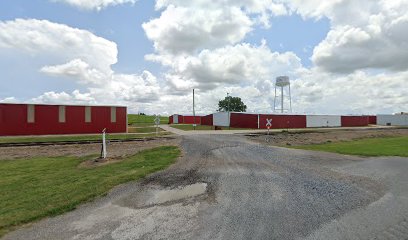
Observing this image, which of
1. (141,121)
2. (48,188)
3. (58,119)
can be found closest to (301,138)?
(48,188)

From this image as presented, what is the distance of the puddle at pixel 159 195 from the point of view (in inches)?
283

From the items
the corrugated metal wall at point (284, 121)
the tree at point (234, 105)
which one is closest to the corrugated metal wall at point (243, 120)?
the corrugated metal wall at point (284, 121)

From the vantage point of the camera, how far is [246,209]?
643 centimetres

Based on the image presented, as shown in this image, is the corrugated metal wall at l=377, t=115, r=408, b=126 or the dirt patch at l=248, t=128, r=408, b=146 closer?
the dirt patch at l=248, t=128, r=408, b=146

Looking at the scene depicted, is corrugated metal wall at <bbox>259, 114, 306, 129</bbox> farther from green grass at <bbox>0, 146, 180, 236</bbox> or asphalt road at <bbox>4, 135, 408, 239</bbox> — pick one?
asphalt road at <bbox>4, 135, 408, 239</bbox>

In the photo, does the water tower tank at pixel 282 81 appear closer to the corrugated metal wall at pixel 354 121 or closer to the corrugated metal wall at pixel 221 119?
the corrugated metal wall at pixel 354 121

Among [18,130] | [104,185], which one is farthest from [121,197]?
[18,130]

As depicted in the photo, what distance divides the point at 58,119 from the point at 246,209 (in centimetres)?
3720

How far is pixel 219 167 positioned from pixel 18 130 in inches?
1324

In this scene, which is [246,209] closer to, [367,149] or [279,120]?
[367,149]

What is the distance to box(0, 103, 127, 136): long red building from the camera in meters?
35.0

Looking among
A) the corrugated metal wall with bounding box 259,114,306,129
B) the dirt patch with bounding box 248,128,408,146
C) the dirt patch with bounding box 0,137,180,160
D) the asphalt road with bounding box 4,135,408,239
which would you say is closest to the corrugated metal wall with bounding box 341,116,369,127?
the corrugated metal wall with bounding box 259,114,306,129

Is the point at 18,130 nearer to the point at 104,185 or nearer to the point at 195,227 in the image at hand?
the point at 104,185

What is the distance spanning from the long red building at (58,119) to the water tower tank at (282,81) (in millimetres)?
55052
